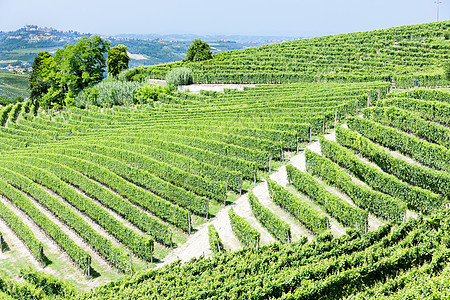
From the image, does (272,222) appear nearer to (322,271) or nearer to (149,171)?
(322,271)

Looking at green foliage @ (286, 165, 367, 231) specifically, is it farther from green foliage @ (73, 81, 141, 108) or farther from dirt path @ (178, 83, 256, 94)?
green foliage @ (73, 81, 141, 108)

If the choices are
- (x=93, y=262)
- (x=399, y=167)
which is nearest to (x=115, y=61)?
(x=93, y=262)

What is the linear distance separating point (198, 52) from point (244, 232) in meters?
68.6

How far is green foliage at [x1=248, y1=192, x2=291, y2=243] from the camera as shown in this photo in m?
20.1

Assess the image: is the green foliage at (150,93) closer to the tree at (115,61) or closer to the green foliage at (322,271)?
the tree at (115,61)

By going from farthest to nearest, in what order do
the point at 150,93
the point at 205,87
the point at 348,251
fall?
the point at 205,87 → the point at 150,93 → the point at 348,251

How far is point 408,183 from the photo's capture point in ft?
72.9

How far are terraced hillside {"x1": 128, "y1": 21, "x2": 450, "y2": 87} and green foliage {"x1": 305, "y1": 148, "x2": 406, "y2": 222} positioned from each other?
29.9 m

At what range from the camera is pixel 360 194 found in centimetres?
2136

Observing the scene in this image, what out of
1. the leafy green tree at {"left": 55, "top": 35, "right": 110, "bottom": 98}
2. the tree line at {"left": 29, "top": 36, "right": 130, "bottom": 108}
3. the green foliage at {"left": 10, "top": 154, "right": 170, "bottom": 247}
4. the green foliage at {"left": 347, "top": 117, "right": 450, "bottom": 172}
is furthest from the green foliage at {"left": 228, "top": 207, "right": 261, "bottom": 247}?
the leafy green tree at {"left": 55, "top": 35, "right": 110, "bottom": 98}

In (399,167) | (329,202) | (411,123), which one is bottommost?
(329,202)

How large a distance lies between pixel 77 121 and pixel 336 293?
165ft

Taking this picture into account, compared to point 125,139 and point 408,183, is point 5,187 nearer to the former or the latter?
point 125,139

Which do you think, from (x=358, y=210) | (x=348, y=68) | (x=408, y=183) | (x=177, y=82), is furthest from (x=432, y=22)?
(x=358, y=210)
